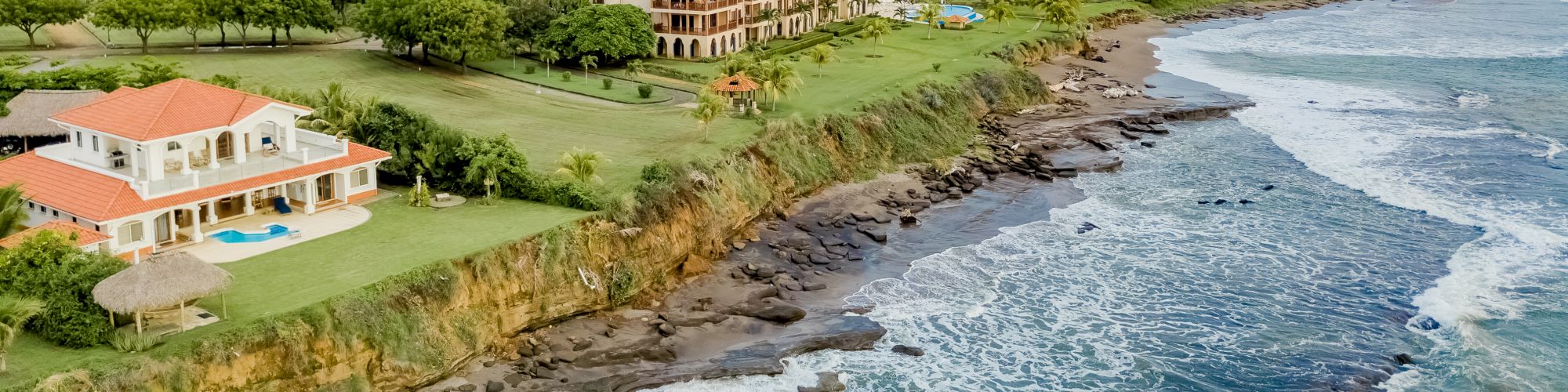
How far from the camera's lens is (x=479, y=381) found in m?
41.1

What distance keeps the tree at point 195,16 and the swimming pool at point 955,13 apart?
60807 millimetres

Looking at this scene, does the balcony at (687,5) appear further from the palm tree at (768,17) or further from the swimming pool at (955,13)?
the swimming pool at (955,13)

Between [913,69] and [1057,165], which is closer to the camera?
[1057,165]

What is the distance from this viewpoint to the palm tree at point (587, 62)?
275ft

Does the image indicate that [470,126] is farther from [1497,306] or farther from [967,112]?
[1497,306]

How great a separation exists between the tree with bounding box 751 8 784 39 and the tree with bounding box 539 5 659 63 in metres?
12.8

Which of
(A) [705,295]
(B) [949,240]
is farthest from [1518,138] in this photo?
(A) [705,295]

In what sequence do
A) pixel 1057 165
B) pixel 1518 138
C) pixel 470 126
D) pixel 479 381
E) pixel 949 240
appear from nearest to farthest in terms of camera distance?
1. pixel 479 381
2. pixel 949 240
3. pixel 470 126
4. pixel 1057 165
5. pixel 1518 138

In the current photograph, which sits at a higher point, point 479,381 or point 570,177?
point 570,177

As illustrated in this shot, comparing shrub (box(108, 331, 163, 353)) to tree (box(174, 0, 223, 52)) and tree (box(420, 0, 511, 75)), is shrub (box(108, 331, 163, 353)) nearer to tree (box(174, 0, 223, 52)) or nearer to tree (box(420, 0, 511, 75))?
tree (box(420, 0, 511, 75))

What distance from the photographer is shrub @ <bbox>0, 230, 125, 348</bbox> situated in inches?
1465

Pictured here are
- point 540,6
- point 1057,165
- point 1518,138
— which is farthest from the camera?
point 540,6

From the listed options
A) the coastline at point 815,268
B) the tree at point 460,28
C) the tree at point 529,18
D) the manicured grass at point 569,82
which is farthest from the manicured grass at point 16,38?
the coastline at point 815,268

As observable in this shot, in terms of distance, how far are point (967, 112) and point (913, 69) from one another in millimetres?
8924
